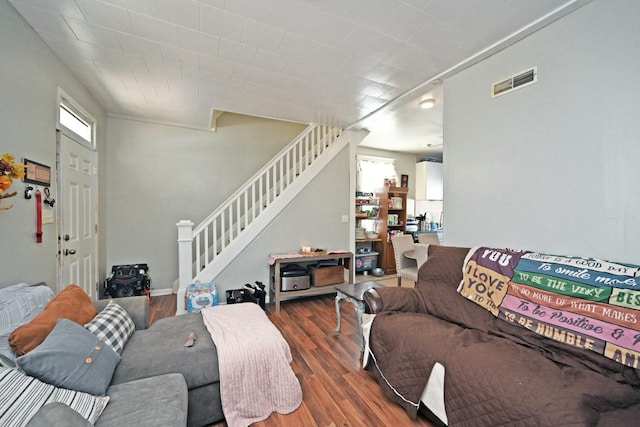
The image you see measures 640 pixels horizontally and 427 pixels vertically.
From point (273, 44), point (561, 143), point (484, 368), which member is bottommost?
point (484, 368)

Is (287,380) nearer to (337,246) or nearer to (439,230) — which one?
(337,246)

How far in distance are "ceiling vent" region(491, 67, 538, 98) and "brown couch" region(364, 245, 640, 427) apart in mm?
1530

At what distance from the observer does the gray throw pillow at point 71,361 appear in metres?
1.04

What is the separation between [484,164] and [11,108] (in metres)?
3.59

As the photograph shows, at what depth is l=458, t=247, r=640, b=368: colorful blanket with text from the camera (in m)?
1.25

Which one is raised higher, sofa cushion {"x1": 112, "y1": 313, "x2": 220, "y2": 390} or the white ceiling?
the white ceiling

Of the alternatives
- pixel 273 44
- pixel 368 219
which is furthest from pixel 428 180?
pixel 273 44

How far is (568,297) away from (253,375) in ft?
6.35

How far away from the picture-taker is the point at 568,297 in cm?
145

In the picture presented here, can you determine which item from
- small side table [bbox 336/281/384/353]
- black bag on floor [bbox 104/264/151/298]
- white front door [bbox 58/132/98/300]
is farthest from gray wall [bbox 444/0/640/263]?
black bag on floor [bbox 104/264/151/298]

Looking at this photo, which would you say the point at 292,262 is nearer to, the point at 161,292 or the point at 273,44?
the point at 161,292

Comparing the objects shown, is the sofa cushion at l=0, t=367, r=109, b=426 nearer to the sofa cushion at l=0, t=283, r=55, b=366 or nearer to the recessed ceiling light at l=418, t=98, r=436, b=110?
the sofa cushion at l=0, t=283, r=55, b=366

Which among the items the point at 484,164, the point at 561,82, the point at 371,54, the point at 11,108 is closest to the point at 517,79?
the point at 561,82

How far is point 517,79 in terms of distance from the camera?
2006 mm
